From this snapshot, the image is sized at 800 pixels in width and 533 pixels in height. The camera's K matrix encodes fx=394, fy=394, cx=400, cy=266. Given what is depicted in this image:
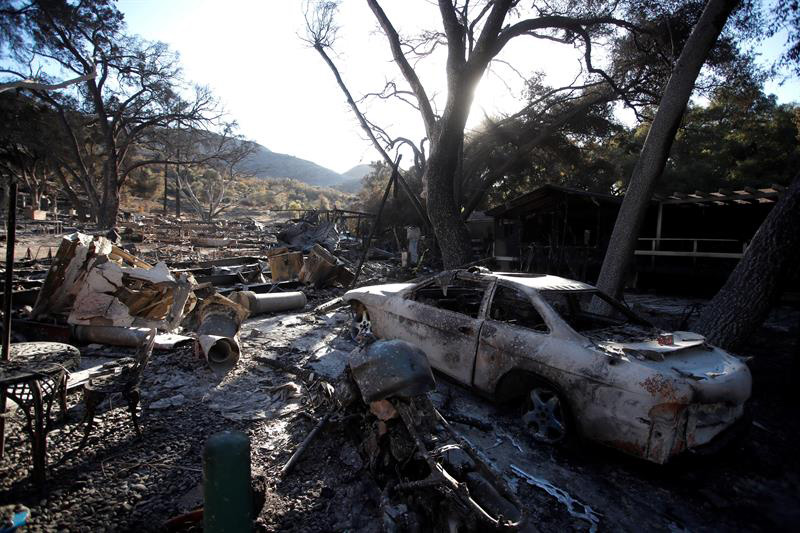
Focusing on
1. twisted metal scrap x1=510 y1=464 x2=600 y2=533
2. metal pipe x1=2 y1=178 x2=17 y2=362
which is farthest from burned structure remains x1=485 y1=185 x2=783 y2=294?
metal pipe x1=2 y1=178 x2=17 y2=362

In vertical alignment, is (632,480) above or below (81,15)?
below

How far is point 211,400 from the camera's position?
167 inches

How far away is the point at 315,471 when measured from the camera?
10.1ft

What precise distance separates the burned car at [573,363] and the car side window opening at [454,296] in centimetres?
1

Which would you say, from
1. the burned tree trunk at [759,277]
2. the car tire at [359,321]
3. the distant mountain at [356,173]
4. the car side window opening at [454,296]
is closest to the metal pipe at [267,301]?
the car tire at [359,321]

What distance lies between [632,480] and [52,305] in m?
7.40

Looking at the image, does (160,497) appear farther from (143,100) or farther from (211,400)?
(143,100)

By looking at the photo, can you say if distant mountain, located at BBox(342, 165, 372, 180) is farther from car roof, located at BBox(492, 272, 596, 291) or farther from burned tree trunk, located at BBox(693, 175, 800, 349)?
car roof, located at BBox(492, 272, 596, 291)

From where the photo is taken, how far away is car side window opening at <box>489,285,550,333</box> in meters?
4.18

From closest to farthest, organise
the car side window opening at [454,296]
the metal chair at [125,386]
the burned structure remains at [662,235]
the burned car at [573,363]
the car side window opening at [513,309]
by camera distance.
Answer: the burned car at [573,363] → the metal chair at [125,386] → the car side window opening at [513,309] → the car side window opening at [454,296] → the burned structure remains at [662,235]

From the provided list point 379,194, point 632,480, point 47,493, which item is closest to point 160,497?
point 47,493

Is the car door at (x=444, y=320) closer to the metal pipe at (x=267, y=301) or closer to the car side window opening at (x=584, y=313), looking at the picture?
the car side window opening at (x=584, y=313)

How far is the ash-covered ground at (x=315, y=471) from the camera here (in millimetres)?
2668

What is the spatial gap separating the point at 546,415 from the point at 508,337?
77 centimetres
